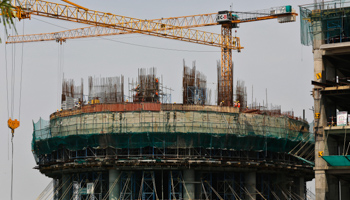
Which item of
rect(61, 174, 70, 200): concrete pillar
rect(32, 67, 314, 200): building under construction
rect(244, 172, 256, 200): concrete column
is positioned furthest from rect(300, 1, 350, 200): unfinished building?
rect(61, 174, 70, 200): concrete pillar

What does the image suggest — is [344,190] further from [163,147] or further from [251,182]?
[163,147]

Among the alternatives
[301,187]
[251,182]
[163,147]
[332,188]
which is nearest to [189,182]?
[163,147]

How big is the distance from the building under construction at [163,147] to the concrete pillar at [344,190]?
10.6m

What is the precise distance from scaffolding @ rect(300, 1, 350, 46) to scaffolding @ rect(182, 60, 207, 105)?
80.5 ft

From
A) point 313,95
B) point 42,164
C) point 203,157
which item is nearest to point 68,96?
point 42,164

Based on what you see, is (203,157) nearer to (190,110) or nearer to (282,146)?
(190,110)

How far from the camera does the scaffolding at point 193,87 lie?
89688mm

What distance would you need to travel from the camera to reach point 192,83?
90.4 meters

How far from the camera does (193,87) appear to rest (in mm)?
90375

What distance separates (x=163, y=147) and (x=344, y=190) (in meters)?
24.6

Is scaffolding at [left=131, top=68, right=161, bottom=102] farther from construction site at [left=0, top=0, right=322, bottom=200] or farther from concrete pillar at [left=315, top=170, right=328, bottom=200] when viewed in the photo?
concrete pillar at [left=315, top=170, right=328, bottom=200]

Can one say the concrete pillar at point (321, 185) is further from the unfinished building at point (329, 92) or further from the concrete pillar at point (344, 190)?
the concrete pillar at point (344, 190)

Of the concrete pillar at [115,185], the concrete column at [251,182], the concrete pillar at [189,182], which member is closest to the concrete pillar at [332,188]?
the concrete column at [251,182]

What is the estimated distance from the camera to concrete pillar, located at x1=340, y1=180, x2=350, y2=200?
225 ft
